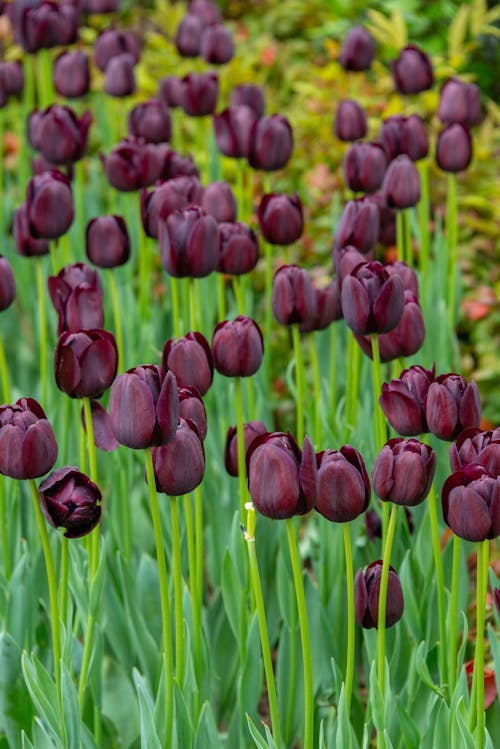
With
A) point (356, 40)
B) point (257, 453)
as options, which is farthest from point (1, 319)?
point (257, 453)

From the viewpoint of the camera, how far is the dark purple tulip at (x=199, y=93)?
293cm

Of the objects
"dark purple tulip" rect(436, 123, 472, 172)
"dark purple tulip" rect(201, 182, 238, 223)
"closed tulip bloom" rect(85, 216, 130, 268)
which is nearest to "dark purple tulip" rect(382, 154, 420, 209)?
"dark purple tulip" rect(436, 123, 472, 172)

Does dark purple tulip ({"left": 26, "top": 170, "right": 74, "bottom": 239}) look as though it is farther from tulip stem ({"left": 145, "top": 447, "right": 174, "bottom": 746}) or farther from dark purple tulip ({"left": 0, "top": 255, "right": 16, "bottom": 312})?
tulip stem ({"left": 145, "top": 447, "right": 174, "bottom": 746})

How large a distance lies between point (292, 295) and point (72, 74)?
1.38m

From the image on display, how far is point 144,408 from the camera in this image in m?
1.41

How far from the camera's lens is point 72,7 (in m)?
3.27

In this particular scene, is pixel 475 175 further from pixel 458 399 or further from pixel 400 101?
pixel 458 399

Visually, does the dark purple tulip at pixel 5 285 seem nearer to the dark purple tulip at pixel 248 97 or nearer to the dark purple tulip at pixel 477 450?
the dark purple tulip at pixel 477 450

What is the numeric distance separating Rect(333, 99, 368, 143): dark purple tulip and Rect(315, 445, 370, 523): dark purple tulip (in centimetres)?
147

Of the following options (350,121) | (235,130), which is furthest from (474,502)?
(350,121)

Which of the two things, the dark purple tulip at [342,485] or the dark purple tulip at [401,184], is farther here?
the dark purple tulip at [401,184]

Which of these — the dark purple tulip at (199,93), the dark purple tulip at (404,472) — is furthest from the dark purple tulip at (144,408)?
the dark purple tulip at (199,93)

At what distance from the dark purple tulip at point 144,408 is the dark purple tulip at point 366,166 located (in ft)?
3.64

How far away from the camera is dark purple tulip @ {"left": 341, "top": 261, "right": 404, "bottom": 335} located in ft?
5.53
